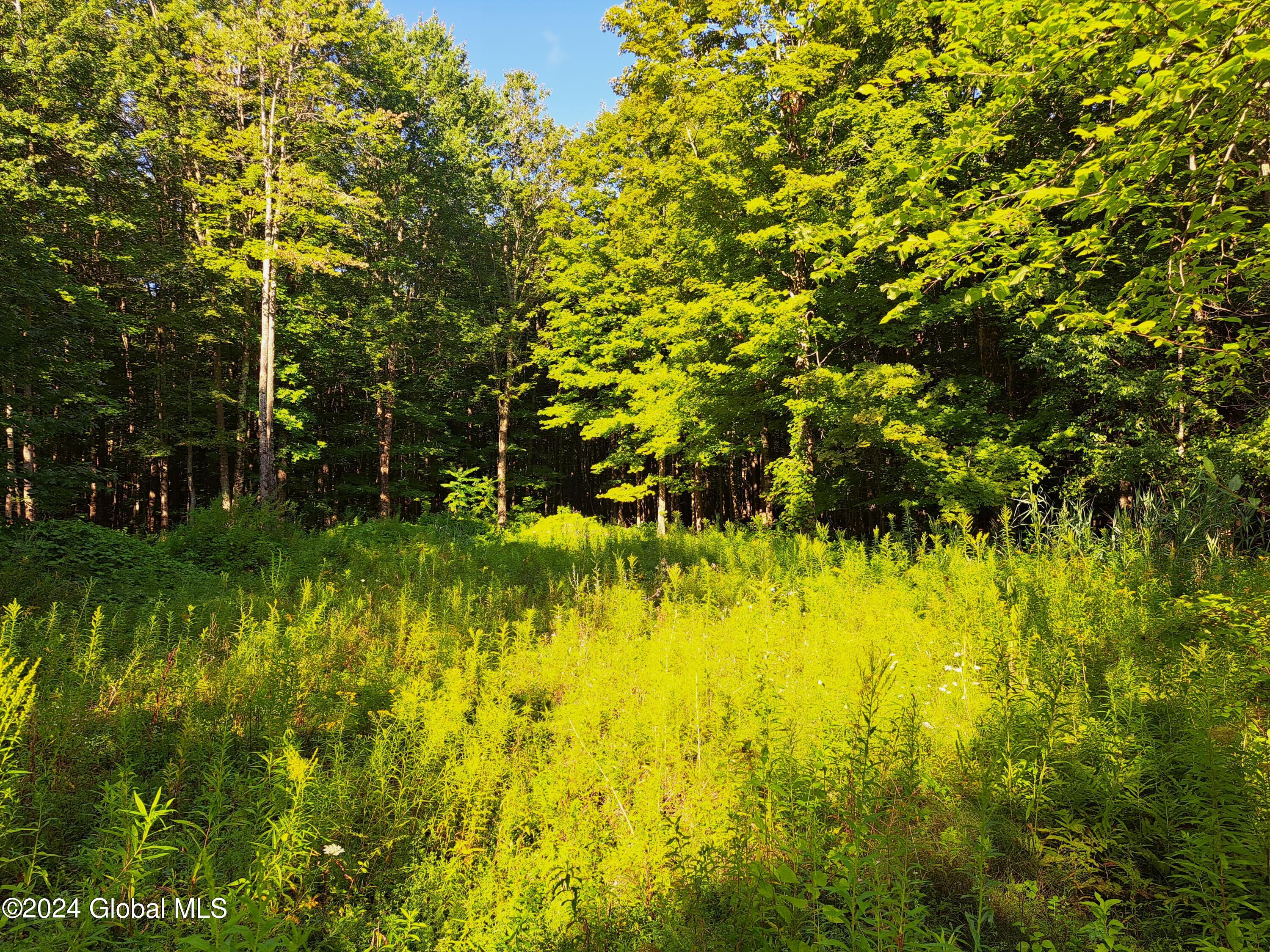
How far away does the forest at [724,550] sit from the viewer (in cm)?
241

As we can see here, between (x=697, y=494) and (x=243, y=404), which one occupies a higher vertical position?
(x=243, y=404)

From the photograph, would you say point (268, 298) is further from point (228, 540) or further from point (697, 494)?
point (697, 494)

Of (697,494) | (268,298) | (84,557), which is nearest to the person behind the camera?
(84,557)

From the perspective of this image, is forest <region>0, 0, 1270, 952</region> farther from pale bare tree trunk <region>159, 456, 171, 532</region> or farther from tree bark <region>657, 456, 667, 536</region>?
pale bare tree trunk <region>159, 456, 171, 532</region>

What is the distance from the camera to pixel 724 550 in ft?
29.5

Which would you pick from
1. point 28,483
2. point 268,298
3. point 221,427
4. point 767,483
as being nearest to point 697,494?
point 767,483

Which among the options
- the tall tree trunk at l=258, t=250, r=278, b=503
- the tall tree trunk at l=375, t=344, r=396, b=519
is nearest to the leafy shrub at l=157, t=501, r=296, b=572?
the tall tree trunk at l=258, t=250, r=278, b=503

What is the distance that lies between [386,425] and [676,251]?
15.2 m

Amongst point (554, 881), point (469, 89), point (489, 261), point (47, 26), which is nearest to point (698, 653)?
point (554, 881)

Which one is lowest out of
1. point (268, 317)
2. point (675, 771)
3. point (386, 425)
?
point (675, 771)

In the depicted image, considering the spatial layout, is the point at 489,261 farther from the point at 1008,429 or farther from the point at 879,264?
the point at 1008,429

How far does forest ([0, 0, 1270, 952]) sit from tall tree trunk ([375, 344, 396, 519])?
289cm

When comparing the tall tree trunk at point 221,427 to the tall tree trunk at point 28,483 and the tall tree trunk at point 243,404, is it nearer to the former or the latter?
the tall tree trunk at point 243,404

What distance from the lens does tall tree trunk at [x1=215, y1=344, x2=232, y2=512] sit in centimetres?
1942
